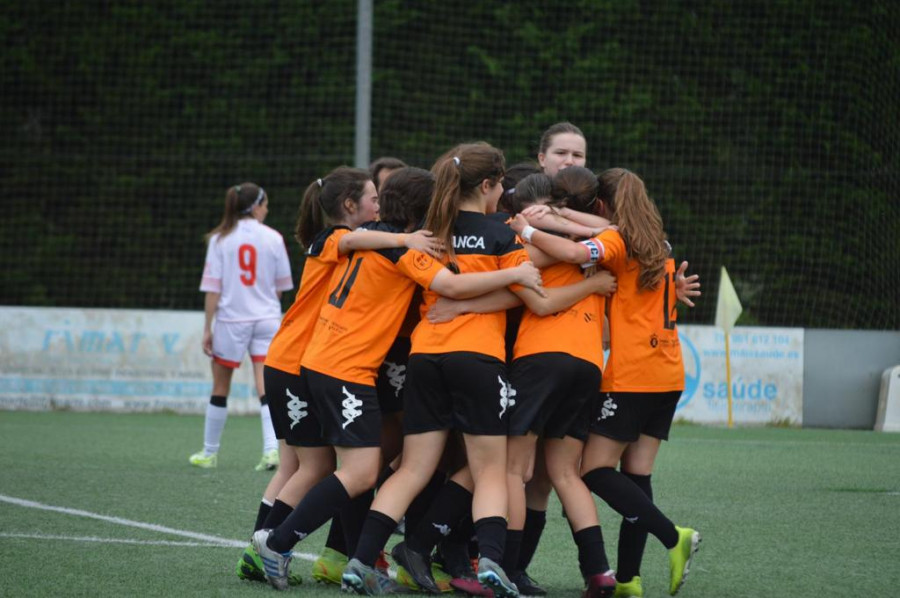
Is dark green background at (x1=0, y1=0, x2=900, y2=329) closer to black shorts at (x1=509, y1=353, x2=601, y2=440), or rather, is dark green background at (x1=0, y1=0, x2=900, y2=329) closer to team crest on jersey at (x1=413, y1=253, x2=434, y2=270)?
black shorts at (x1=509, y1=353, x2=601, y2=440)

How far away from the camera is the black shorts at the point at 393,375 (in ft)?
15.8

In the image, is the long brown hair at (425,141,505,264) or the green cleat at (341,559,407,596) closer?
the green cleat at (341,559,407,596)

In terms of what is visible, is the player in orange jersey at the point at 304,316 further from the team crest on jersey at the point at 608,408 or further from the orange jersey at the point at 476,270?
the team crest on jersey at the point at 608,408

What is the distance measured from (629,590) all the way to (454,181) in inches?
63.3

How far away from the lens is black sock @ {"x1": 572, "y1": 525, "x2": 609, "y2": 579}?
4.40 m

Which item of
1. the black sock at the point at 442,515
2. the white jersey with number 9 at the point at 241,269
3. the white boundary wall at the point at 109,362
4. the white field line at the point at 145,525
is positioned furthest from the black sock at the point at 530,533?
the white boundary wall at the point at 109,362

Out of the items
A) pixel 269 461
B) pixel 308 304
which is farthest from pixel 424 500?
pixel 269 461

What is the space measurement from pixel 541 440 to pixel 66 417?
8554 mm

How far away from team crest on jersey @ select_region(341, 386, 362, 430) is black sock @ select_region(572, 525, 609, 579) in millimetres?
908

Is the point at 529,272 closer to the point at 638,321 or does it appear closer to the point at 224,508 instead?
the point at 638,321

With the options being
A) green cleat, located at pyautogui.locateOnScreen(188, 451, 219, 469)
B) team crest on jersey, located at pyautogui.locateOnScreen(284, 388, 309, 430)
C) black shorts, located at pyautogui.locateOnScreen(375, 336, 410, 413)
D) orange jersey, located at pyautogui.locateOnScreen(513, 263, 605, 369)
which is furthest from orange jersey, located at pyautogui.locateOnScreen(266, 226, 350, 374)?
green cleat, located at pyautogui.locateOnScreen(188, 451, 219, 469)

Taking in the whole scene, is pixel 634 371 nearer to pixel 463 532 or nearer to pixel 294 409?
pixel 463 532

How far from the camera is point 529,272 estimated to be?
4.38 metres

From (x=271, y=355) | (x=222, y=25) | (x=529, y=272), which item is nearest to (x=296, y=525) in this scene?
(x=271, y=355)
